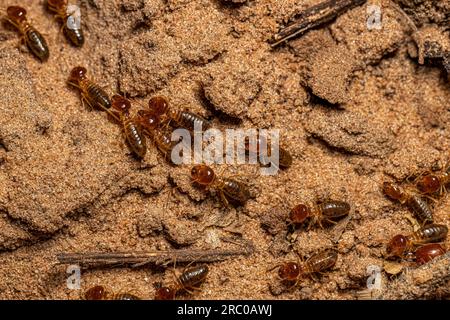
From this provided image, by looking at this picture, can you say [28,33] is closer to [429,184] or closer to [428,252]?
[429,184]

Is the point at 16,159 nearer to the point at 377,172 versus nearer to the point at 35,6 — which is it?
the point at 35,6

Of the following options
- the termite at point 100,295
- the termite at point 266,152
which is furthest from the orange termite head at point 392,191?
the termite at point 100,295

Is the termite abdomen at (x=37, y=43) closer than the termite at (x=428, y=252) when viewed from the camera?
No

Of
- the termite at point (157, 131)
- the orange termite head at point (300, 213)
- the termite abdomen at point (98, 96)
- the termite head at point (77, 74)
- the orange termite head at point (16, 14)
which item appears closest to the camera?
the orange termite head at point (300, 213)

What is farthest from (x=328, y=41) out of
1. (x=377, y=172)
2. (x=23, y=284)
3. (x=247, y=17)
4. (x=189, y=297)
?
(x=23, y=284)

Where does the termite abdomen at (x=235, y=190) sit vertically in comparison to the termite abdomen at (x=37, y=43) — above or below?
below

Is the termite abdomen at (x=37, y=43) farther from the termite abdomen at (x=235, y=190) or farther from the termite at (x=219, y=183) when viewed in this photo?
the termite abdomen at (x=235, y=190)
